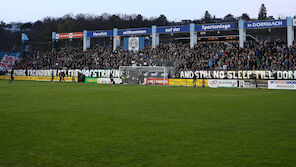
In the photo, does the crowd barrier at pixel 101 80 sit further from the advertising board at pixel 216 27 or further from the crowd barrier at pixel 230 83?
the advertising board at pixel 216 27

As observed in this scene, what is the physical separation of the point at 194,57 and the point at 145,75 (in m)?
8.58

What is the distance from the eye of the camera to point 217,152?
6.89 m

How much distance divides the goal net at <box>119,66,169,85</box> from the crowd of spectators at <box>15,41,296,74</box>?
2.53 meters

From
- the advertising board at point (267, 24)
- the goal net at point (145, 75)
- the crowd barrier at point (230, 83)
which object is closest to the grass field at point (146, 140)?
the crowd barrier at point (230, 83)

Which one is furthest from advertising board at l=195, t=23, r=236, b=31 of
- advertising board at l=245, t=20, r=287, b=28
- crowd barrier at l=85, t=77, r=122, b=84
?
crowd barrier at l=85, t=77, r=122, b=84

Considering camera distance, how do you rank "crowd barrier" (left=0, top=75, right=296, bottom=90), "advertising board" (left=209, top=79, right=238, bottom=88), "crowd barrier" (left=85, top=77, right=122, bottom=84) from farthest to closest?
"crowd barrier" (left=85, top=77, right=122, bottom=84), "advertising board" (left=209, top=79, right=238, bottom=88), "crowd barrier" (left=0, top=75, right=296, bottom=90)

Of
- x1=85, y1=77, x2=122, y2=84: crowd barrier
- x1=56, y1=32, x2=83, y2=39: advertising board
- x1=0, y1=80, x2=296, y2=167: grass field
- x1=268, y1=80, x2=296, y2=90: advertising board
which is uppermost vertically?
x1=56, y1=32, x2=83, y2=39: advertising board

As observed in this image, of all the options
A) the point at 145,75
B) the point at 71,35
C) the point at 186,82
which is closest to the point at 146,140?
the point at 186,82

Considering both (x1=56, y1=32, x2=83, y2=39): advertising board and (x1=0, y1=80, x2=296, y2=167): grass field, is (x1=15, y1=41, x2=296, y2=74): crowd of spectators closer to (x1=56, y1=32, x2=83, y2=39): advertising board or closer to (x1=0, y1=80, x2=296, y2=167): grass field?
(x1=56, y1=32, x2=83, y2=39): advertising board

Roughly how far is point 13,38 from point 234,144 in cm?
14368

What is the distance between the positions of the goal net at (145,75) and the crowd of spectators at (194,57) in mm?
2525

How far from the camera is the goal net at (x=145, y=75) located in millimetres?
46625

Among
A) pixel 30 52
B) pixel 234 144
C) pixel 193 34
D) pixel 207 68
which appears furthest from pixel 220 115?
pixel 30 52

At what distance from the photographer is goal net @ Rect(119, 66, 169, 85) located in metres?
46.6
